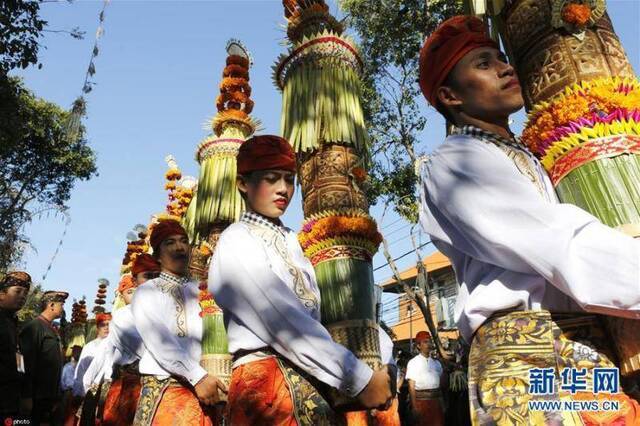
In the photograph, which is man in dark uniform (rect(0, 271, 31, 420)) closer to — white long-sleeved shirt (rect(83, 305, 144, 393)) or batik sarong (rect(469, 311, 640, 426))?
white long-sleeved shirt (rect(83, 305, 144, 393))

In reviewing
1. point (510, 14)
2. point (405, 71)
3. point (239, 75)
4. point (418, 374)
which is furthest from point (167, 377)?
point (405, 71)

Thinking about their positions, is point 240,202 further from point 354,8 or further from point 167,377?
point 354,8

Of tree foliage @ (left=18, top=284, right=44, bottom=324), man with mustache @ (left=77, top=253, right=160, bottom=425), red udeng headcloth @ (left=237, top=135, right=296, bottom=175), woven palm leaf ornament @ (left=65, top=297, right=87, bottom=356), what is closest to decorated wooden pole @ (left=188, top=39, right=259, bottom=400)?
man with mustache @ (left=77, top=253, right=160, bottom=425)

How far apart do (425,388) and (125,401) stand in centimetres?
537

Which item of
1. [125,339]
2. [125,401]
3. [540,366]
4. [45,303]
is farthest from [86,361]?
[540,366]

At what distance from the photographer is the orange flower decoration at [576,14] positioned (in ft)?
6.47

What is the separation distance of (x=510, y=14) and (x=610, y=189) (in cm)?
85

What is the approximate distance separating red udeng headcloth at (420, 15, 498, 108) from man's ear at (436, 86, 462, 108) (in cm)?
2

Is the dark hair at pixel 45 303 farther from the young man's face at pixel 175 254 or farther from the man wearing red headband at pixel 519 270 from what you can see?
the man wearing red headband at pixel 519 270

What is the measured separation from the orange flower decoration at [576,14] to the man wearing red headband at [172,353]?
275 cm

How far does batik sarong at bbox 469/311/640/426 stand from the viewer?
5.06ft

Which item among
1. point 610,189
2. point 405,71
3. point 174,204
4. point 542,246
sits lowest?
point 542,246

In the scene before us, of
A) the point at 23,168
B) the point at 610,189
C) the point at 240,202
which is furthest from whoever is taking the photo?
the point at 23,168

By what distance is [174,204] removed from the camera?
436 inches
